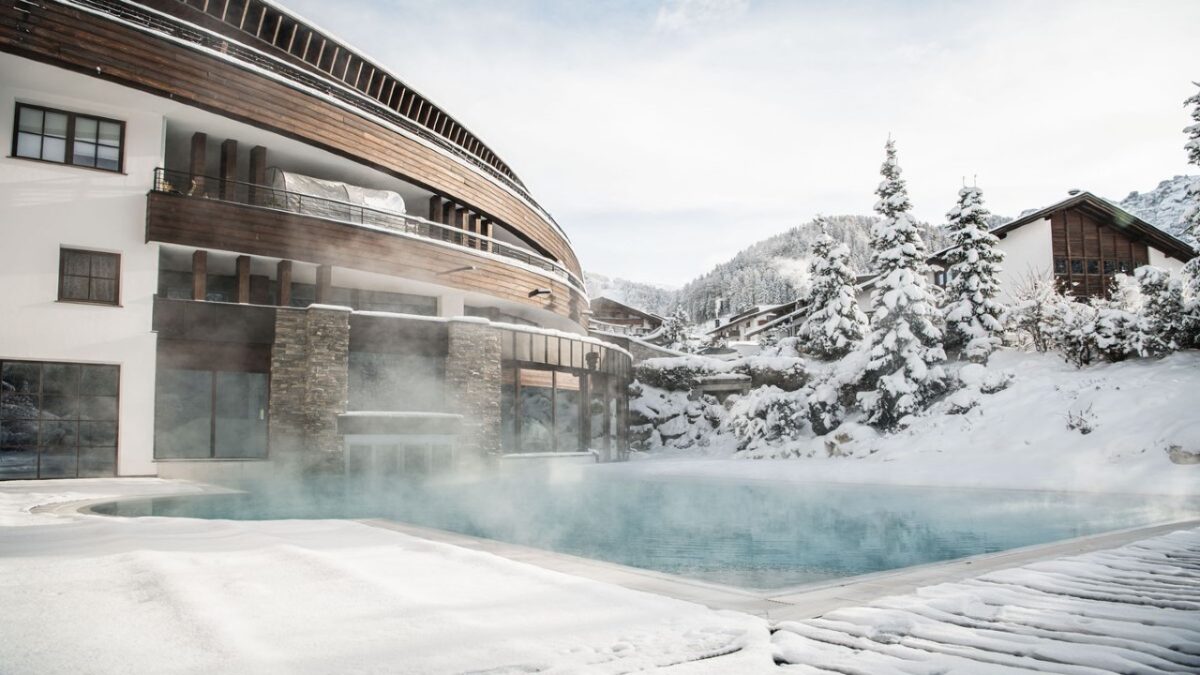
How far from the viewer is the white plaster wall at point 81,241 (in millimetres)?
15883

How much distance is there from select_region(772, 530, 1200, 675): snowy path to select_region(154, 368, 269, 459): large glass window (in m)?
17.8

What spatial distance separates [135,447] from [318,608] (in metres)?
16.3

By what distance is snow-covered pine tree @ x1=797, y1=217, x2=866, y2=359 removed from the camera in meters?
33.3

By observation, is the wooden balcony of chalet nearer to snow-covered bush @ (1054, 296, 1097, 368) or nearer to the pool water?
the pool water

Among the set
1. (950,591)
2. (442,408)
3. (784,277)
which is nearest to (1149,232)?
(442,408)

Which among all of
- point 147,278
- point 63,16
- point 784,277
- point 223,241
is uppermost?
point 784,277

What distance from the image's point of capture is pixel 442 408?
2056 cm

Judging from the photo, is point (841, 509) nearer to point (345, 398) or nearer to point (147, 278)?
point (345, 398)

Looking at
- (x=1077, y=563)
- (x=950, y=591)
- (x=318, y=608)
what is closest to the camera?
(x=318, y=608)

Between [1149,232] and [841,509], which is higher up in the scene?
[1149,232]

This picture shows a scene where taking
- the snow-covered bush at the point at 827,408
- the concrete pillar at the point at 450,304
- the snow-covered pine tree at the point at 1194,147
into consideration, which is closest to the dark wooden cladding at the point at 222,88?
the concrete pillar at the point at 450,304

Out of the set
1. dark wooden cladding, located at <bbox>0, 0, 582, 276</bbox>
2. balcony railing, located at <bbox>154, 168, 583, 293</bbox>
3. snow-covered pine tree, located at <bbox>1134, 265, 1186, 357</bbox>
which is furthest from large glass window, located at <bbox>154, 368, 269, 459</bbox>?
snow-covered pine tree, located at <bbox>1134, 265, 1186, 357</bbox>

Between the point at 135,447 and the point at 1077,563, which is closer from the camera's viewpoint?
the point at 1077,563

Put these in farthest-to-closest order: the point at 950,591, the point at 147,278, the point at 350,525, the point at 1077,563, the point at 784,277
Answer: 1. the point at 784,277
2. the point at 147,278
3. the point at 350,525
4. the point at 1077,563
5. the point at 950,591
